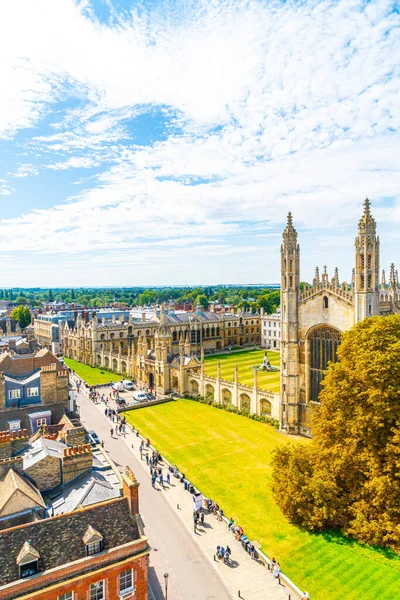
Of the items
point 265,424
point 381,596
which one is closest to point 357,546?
point 381,596

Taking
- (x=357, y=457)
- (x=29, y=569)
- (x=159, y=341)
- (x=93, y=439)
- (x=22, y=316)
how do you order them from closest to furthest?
(x=29, y=569), (x=357, y=457), (x=93, y=439), (x=159, y=341), (x=22, y=316)

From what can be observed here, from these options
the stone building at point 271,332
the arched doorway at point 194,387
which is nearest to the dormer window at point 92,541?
the arched doorway at point 194,387

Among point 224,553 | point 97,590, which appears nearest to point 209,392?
point 224,553

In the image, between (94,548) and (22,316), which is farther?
(22,316)

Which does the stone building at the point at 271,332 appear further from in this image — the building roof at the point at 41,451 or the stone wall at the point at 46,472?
the stone wall at the point at 46,472

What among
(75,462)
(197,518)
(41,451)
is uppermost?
(41,451)

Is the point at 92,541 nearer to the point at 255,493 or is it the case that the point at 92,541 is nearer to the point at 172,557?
the point at 172,557

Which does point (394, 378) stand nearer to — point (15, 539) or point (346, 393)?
point (346, 393)
